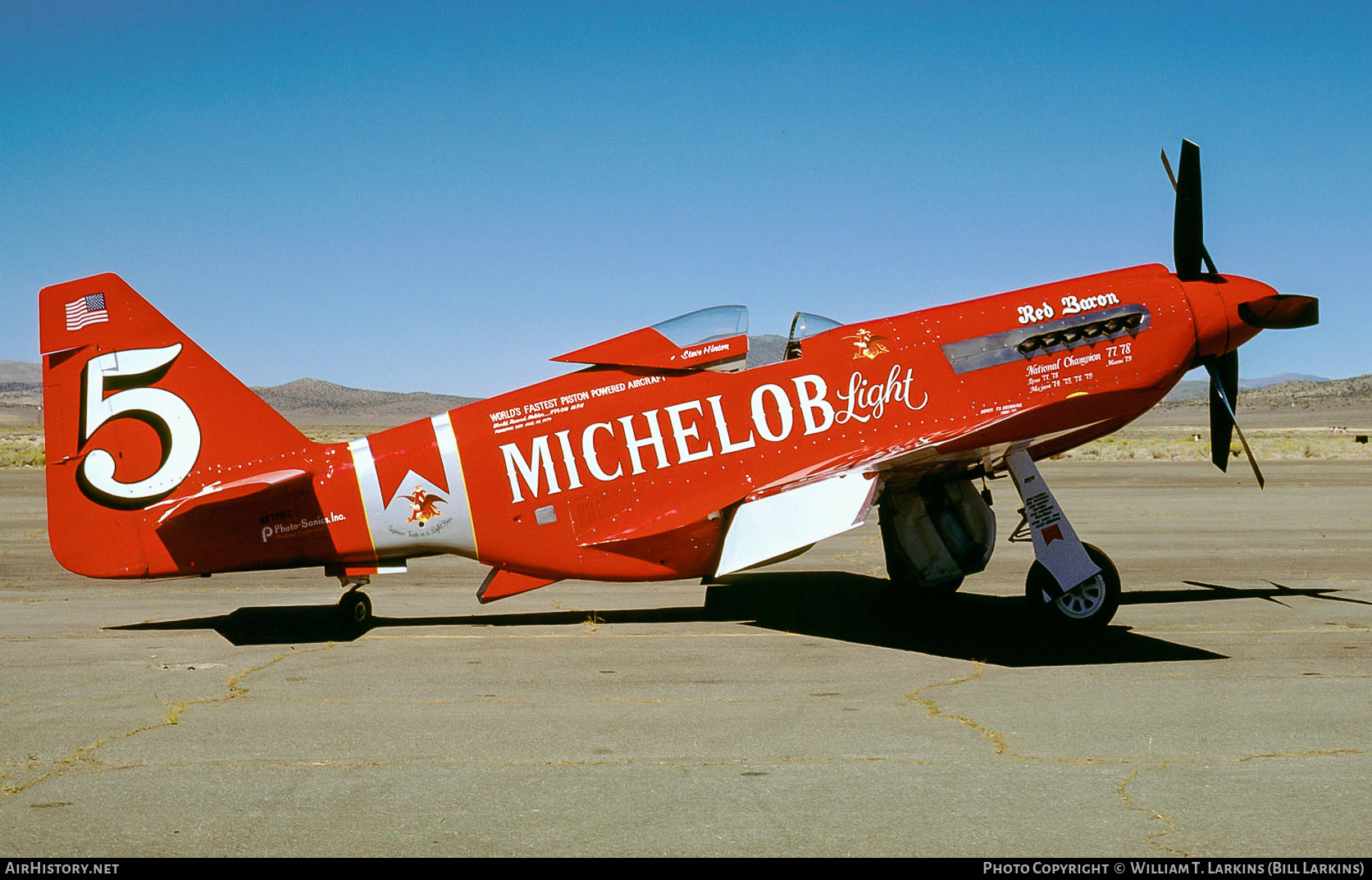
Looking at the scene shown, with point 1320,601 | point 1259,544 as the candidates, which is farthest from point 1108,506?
point 1320,601

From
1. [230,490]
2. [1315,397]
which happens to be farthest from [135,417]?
[1315,397]

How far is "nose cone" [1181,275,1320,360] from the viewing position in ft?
35.1

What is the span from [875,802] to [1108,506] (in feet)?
70.4

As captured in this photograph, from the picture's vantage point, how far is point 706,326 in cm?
1045

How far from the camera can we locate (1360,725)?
6.43 metres

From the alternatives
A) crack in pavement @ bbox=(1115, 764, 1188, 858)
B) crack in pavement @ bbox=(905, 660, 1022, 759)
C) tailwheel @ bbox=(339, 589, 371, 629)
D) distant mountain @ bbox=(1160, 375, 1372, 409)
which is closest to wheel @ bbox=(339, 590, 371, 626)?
tailwheel @ bbox=(339, 589, 371, 629)

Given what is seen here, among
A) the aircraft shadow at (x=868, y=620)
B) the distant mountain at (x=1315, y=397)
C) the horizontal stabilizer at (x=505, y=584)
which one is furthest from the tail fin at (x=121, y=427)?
the distant mountain at (x=1315, y=397)

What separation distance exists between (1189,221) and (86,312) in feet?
37.0

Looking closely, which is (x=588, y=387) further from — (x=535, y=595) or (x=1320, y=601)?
(x=1320, y=601)

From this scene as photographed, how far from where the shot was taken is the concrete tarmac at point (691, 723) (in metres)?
4.70

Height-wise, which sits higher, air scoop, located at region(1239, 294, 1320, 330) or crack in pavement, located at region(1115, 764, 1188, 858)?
air scoop, located at region(1239, 294, 1320, 330)

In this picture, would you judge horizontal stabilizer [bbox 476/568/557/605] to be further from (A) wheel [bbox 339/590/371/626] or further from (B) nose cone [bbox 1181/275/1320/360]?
(B) nose cone [bbox 1181/275/1320/360]

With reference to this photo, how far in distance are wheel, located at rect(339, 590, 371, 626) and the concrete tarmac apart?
0.72 ft

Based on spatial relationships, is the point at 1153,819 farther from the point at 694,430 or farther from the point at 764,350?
the point at 764,350
